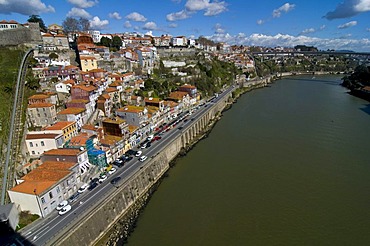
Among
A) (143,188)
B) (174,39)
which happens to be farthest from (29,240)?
(174,39)

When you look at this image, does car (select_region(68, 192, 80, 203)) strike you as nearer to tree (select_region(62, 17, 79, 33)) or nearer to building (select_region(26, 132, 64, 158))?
building (select_region(26, 132, 64, 158))

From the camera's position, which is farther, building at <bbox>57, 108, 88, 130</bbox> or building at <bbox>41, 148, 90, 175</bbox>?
building at <bbox>57, 108, 88, 130</bbox>

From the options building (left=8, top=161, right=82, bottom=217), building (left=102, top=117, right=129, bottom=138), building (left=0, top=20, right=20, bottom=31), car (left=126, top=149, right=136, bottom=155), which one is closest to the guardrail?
building (left=8, top=161, right=82, bottom=217)

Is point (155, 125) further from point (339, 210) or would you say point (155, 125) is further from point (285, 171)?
point (339, 210)

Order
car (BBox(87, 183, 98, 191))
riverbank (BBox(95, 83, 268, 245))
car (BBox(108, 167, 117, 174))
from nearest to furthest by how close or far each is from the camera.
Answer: riverbank (BBox(95, 83, 268, 245))
car (BBox(87, 183, 98, 191))
car (BBox(108, 167, 117, 174))

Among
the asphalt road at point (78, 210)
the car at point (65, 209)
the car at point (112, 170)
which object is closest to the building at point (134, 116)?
the asphalt road at point (78, 210)

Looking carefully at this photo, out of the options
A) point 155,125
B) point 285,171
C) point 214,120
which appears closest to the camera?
point 285,171
